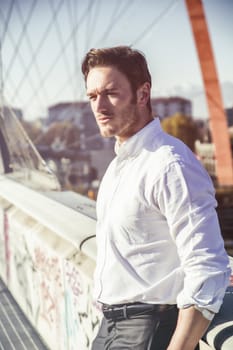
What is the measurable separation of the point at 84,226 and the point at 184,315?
1527 millimetres

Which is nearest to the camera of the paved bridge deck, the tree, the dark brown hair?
the dark brown hair

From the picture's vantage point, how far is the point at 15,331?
3434 millimetres

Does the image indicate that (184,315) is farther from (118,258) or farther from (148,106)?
(148,106)

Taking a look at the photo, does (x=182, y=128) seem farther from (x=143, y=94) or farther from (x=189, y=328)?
(x=189, y=328)

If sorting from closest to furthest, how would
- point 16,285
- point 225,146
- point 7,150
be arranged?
point 16,285, point 7,150, point 225,146

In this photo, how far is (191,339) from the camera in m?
1.17

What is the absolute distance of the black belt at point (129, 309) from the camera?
1316 millimetres

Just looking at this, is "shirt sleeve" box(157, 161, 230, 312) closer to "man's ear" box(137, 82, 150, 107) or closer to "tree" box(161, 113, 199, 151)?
"man's ear" box(137, 82, 150, 107)

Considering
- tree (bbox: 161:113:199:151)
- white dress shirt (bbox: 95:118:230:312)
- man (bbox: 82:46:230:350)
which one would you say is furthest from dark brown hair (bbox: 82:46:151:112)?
tree (bbox: 161:113:199:151)

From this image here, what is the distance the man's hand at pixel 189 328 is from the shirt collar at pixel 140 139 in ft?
1.33

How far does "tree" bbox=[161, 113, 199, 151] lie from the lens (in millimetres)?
67125

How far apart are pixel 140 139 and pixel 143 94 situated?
4.5 inches

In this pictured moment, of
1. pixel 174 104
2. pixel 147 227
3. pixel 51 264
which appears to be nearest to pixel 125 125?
pixel 147 227

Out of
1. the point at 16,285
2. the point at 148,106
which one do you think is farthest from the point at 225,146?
the point at 148,106
